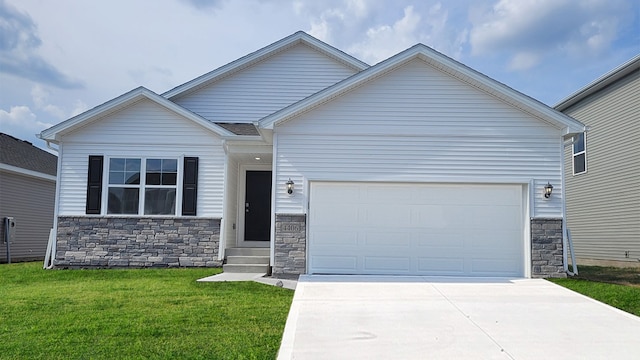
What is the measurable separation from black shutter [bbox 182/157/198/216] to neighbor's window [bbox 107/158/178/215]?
23 centimetres

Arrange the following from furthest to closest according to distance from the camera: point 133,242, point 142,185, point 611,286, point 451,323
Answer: point 142,185 < point 133,242 < point 611,286 < point 451,323

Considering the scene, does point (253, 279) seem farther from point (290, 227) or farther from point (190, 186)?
point (190, 186)

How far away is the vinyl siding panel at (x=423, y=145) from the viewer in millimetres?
10062

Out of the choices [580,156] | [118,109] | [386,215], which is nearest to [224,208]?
[118,109]

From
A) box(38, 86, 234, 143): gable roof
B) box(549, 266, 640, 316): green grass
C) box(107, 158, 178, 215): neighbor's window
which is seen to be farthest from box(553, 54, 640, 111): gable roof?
box(107, 158, 178, 215): neighbor's window

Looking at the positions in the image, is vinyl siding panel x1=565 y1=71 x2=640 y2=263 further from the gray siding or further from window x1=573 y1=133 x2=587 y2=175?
the gray siding

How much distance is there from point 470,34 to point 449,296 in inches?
371

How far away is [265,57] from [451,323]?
9815 mm

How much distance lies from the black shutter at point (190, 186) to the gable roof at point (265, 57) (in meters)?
2.98

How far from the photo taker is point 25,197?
1647 cm

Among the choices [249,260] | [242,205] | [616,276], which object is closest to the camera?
[616,276]

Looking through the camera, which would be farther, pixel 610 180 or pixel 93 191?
pixel 610 180

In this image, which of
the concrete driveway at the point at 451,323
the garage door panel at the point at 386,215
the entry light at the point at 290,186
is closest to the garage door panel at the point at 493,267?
the concrete driveway at the point at 451,323

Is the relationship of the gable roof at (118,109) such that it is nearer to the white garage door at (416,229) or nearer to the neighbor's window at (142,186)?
the neighbor's window at (142,186)
